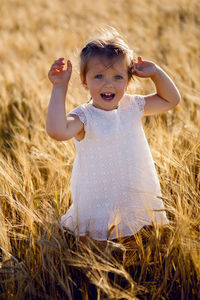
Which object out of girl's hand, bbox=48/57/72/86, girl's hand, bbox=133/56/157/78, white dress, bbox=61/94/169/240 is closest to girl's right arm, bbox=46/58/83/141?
girl's hand, bbox=48/57/72/86

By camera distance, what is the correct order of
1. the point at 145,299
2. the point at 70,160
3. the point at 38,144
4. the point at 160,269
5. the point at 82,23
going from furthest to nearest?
1. the point at 82,23
2. the point at 38,144
3. the point at 70,160
4. the point at 160,269
5. the point at 145,299

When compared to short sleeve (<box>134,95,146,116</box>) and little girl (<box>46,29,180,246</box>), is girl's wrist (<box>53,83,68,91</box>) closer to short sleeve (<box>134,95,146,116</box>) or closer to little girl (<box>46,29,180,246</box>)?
little girl (<box>46,29,180,246</box>)

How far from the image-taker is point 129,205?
1599 millimetres

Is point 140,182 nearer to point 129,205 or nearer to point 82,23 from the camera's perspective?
point 129,205

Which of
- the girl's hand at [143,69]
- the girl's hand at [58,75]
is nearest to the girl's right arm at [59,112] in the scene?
the girl's hand at [58,75]

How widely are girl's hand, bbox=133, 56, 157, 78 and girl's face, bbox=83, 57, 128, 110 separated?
0.06 metres

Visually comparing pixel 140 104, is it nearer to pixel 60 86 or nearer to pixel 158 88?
pixel 158 88

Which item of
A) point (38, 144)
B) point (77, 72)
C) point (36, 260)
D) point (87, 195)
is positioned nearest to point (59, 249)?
point (36, 260)

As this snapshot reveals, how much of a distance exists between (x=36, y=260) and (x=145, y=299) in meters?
0.45

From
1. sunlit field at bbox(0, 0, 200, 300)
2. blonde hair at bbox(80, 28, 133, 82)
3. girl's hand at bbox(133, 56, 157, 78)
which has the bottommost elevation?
sunlit field at bbox(0, 0, 200, 300)

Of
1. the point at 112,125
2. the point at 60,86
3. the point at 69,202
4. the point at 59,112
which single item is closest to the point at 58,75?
the point at 60,86

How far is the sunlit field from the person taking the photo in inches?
49.6

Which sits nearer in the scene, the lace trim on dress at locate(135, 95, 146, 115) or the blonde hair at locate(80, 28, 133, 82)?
the blonde hair at locate(80, 28, 133, 82)

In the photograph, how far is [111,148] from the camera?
157 centimetres
